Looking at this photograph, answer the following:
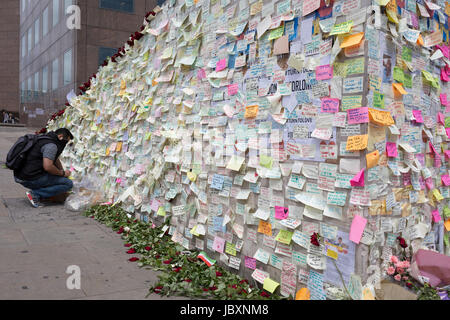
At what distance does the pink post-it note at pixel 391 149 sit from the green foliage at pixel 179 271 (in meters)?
1.38

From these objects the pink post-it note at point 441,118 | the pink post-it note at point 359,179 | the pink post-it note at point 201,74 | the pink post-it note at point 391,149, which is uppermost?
the pink post-it note at point 201,74

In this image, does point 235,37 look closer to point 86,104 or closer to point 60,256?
point 60,256

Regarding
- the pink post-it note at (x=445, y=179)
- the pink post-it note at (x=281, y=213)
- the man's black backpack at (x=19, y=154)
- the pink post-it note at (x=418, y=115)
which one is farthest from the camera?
the man's black backpack at (x=19, y=154)

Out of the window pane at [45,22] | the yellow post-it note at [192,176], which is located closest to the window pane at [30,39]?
the window pane at [45,22]

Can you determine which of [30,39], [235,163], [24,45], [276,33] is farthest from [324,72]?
[24,45]

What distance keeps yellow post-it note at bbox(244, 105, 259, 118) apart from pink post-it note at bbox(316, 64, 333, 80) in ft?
2.28

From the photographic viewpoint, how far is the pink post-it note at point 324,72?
8.60ft

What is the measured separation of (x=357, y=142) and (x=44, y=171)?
5.39 meters

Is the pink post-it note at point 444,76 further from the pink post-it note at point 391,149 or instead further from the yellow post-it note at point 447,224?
the yellow post-it note at point 447,224

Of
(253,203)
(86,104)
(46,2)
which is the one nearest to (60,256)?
(253,203)

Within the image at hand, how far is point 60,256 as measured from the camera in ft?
12.6

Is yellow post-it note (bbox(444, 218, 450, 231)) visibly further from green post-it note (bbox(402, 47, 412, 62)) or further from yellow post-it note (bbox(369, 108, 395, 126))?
green post-it note (bbox(402, 47, 412, 62))

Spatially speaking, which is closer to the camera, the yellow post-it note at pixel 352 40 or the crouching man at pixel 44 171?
the yellow post-it note at pixel 352 40
